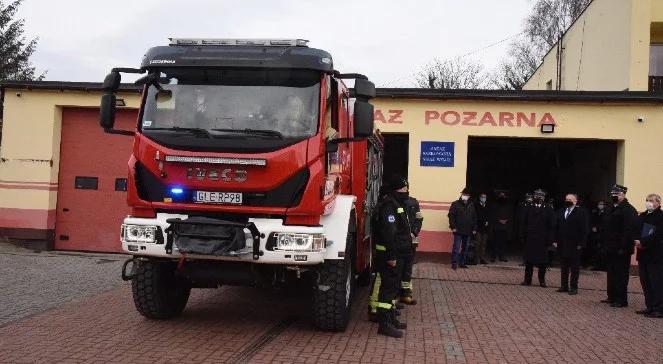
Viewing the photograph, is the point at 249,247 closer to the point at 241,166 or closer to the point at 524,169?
the point at 241,166

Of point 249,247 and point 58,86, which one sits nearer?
point 249,247

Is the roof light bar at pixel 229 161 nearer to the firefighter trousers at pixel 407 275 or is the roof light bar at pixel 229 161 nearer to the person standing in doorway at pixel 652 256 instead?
the firefighter trousers at pixel 407 275

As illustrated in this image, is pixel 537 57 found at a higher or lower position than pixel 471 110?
higher

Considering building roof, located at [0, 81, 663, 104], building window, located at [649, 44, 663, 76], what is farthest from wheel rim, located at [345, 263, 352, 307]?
building window, located at [649, 44, 663, 76]

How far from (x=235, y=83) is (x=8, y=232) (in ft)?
37.2

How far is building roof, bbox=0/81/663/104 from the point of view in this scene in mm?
15477

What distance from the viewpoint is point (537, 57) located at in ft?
159

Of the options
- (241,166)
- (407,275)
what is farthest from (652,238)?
(241,166)

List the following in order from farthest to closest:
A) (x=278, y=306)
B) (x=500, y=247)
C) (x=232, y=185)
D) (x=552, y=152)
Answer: (x=552, y=152) < (x=500, y=247) < (x=278, y=306) < (x=232, y=185)

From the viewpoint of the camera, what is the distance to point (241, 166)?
7066mm

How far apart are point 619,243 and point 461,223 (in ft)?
14.9

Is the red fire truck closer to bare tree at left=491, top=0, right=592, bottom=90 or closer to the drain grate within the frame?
the drain grate

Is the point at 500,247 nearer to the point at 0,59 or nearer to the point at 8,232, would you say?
the point at 8,232

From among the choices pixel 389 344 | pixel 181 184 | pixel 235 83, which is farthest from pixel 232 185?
pixel 389 344
